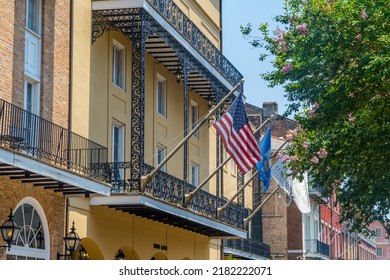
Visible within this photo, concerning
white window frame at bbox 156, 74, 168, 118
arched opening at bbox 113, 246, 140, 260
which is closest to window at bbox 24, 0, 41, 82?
arched opening at bbox 113, 246, 140, 260

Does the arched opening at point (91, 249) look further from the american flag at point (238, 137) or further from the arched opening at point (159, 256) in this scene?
the arched opening at point (159, 256)

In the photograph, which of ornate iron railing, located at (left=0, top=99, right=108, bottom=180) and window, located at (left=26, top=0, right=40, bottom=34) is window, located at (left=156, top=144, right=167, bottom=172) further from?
window, located at (left=26, top=0, right=40, bottom=34)

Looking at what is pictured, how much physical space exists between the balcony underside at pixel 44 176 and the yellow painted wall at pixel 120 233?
1483mm

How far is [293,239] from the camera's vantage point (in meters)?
60.8

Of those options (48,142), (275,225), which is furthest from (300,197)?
(48,142)

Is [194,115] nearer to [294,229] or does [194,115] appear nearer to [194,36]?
[194,36]

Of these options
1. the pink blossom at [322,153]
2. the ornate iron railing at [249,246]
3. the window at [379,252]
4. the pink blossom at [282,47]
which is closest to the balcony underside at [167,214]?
the pink blossom at [322,153]

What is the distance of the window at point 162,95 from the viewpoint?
31.7m

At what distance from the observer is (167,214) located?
27734mm

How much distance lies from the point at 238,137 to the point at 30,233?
7.22 metres

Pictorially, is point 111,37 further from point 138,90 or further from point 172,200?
point 172,200

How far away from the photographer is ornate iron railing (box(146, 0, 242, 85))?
27.6 meters

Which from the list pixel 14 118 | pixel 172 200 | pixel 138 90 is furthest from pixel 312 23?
pixel 14 118
